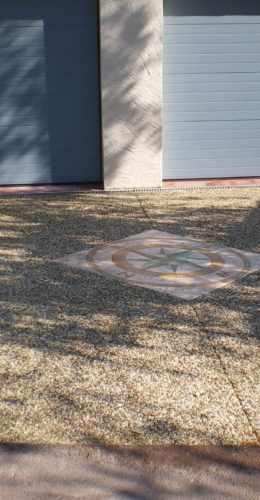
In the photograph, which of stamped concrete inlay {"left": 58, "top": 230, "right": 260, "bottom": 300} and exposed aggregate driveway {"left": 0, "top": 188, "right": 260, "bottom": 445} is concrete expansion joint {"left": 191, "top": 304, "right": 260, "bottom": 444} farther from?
stamped concrete inlay {"left": 58, "top": 230, "right": 260, "bottom": 300}

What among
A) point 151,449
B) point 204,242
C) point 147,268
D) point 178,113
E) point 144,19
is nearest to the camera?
point 151,449

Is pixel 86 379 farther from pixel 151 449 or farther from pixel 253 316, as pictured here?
pixel 253 316

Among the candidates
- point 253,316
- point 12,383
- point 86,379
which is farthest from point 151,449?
point 253,316

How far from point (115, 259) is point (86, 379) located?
98.7 inches

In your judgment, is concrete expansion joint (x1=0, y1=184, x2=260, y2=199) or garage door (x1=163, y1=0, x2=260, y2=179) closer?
concrete expansion joint (x1=0, y1=184, x2=260, y2=199)

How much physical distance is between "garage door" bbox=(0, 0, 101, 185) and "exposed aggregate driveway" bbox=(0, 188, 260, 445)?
3.04m

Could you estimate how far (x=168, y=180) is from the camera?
1044 centimetres

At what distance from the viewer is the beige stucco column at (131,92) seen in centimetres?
923

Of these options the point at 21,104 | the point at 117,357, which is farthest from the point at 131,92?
the point at 117,357

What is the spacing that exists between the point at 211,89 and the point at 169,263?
189 inches

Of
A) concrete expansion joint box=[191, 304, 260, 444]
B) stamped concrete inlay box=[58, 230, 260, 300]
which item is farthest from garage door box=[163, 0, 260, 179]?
concrete expansion joint box=[191, 304, 260, 444]

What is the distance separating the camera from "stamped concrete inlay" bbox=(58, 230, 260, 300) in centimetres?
572

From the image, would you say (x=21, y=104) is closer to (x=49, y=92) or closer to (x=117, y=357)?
(x=49, y=92)

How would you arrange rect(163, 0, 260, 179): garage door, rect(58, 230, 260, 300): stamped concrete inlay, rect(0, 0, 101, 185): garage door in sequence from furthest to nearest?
rect(163, 0, 260, 179): garage door
rect(0, 0, 101, 185): garage door
rect(58, 230, 260, 300): stamped concrete inlay
